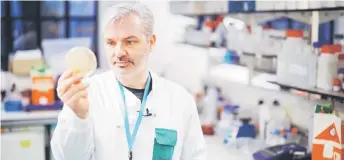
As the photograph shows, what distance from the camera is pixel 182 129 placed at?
75.0 inches

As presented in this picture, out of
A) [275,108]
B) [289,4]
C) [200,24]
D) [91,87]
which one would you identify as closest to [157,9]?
[200,24]

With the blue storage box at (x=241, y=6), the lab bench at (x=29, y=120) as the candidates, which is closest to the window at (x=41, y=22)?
the lab bench at (x=29, y=120)

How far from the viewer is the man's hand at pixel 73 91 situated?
1.51 m

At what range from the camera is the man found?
1.70 m

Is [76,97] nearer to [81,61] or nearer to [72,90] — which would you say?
[72,90]

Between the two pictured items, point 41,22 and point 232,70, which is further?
point 41,22

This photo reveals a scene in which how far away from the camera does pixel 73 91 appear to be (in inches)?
59.2

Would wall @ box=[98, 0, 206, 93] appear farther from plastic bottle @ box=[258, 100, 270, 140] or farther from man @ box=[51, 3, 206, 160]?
man @ box=[51, 3, 206, 160]

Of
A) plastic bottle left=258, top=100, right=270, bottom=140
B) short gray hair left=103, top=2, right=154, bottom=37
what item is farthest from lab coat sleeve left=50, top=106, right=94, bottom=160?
plastic bottle left=258, top=100, right=270, bottom=140

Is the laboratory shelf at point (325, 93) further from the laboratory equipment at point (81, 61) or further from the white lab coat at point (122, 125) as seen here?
the laboratory equipment at point (81, 61)

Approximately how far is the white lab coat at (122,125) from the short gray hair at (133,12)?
0.81 ft

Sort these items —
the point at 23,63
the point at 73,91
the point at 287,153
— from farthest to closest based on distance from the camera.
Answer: the point at 23,63 < the point at 287,153 < the point at 73,91

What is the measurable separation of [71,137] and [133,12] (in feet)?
1.77

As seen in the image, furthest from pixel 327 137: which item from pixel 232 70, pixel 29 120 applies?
pixel 29 120
